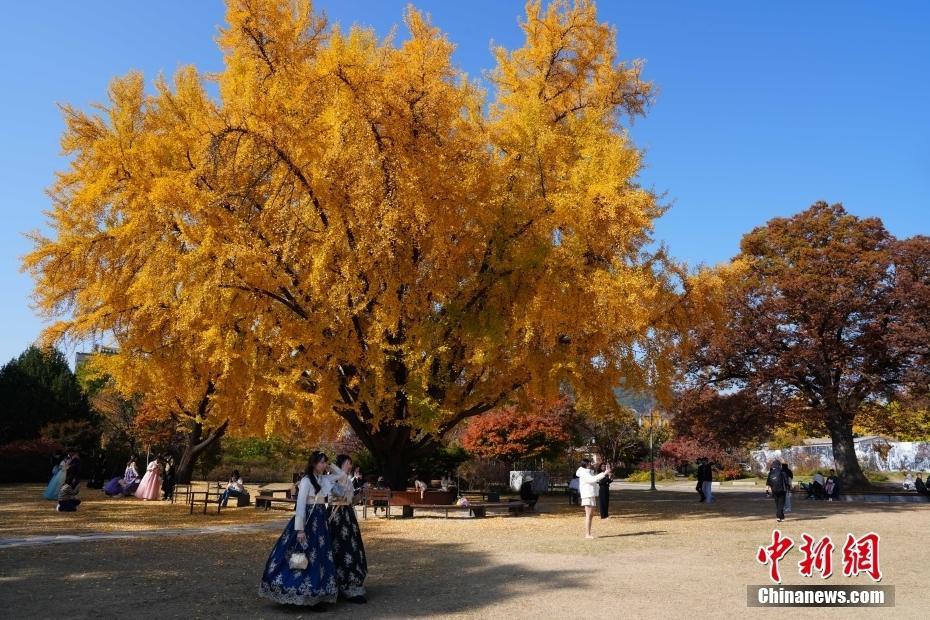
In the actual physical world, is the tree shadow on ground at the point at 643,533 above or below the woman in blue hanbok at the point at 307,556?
below

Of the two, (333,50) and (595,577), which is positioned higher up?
(333,50)

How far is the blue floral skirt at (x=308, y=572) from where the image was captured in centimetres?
663

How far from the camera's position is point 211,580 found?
8.12 meters

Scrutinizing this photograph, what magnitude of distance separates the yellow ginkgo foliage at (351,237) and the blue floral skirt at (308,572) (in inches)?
311

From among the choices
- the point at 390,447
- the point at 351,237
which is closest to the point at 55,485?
the point at 390,447

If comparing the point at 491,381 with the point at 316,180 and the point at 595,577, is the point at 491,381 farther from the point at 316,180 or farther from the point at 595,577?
the point at 595,577

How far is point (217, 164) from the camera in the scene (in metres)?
14.7

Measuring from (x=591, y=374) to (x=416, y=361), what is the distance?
4.95 m

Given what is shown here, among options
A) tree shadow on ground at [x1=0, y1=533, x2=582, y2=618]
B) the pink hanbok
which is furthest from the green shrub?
tree shadow on ground at [x1=0, y1=533, x2=582, y2=618]

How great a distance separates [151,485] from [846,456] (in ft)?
86.0

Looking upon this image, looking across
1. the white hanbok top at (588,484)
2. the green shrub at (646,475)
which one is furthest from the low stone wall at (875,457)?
the white hanbok top at (588,484)

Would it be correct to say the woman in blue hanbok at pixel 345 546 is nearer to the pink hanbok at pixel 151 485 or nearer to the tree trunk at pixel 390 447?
the tree trunk at pixel 390 447

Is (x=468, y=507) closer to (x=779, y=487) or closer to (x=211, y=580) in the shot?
(x=779, y=487)

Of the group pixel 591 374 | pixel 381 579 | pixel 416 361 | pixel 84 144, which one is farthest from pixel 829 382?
pixel 84 144
